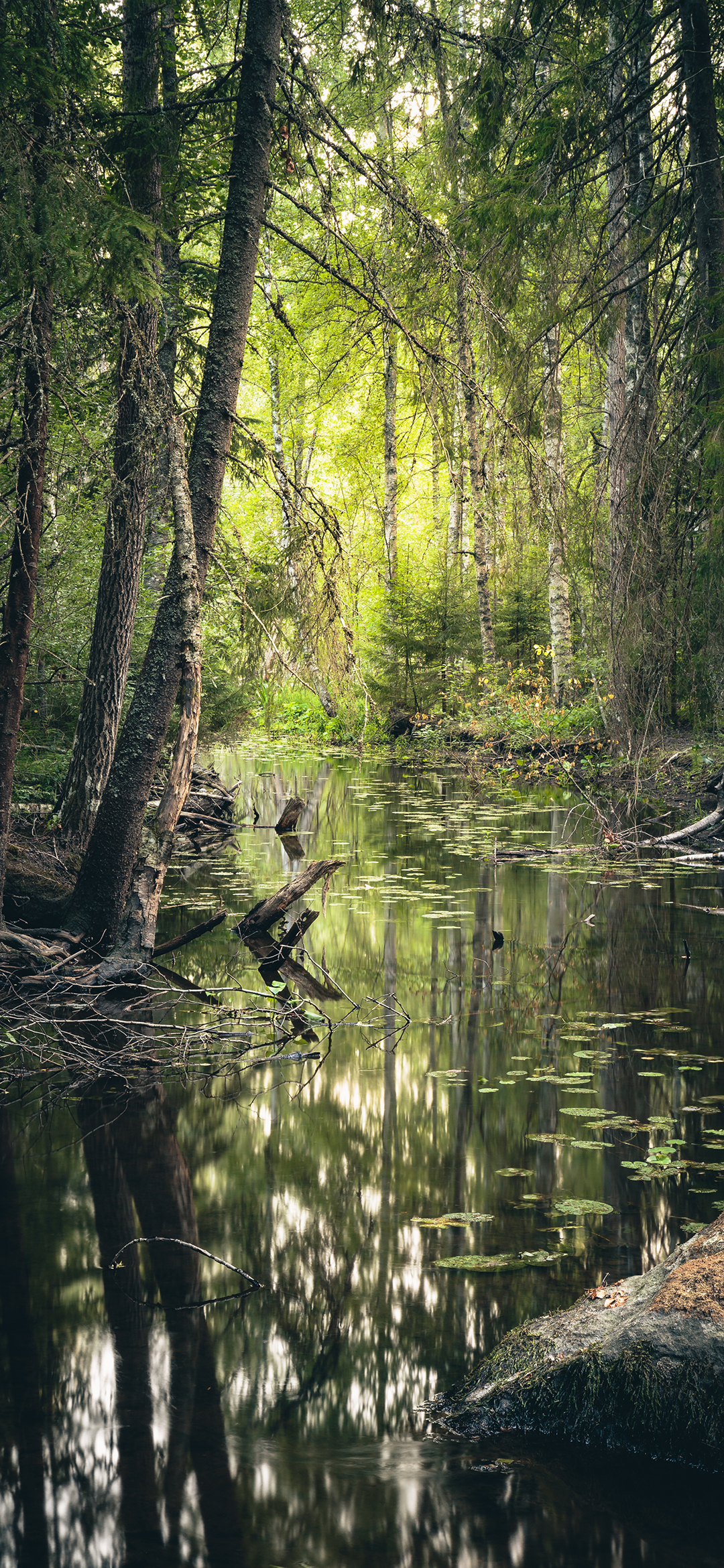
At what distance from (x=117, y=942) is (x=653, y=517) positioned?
19.2 ft

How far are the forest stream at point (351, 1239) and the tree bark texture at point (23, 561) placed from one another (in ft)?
6.44

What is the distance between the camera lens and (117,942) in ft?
24.0

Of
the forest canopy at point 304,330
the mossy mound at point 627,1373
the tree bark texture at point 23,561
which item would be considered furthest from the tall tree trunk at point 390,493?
the mossy mound at point 627,1373

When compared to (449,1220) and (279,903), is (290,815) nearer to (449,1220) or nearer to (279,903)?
(279,903)

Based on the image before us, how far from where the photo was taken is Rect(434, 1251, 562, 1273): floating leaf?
3.90 metres

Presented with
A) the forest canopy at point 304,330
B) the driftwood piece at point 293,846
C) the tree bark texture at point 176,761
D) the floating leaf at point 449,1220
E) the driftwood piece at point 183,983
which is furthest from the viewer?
the driftwood piece at point 293,846

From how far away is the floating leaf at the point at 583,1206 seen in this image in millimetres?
4293

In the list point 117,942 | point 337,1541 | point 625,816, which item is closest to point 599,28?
point 625,816

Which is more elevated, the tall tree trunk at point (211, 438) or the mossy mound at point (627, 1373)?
the tall tree trunk at point (211, 438)

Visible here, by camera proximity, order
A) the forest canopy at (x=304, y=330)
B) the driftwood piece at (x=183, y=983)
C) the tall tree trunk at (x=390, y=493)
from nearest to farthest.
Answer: the forest canopy at (x=304, y=330) → the driftwood piece at (x=183, y=983) → the tall tree trunk at (x=390, y=493)

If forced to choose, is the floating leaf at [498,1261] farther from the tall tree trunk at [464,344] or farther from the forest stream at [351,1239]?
the tall tree trunk at [464,344]

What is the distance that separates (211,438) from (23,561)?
1.59 metres

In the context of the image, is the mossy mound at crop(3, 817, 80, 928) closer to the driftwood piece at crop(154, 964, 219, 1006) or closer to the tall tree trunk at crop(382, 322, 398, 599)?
the driftwood piece at crop(154, 964, 219, 1006)

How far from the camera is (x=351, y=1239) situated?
4242mm
